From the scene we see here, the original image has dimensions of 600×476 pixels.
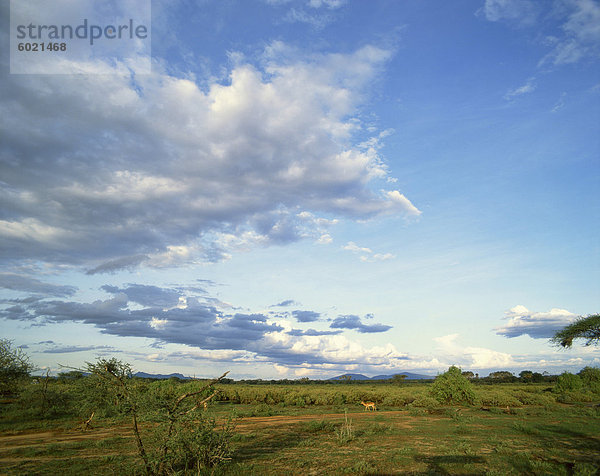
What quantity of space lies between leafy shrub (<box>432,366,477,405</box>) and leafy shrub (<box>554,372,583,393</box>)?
15.6 meters

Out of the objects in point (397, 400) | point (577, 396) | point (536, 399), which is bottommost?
point (577, 396)

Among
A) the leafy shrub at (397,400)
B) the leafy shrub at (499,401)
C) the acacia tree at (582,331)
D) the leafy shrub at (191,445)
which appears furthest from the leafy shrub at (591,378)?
the leafy shrub at (191,445)

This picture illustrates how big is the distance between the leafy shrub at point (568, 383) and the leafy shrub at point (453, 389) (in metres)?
15.6

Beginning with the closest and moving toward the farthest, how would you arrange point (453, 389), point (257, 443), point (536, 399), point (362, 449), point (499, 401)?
point (362, 449), point (257, 443), point (453, 389), point (499, 401), point (536, 399)

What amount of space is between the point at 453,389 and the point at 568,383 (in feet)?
58.8

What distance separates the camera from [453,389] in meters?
33.4

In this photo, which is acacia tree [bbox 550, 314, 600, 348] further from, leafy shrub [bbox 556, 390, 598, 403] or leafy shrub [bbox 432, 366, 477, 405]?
leafy shrub [bbox 556, 390, 598, 403]

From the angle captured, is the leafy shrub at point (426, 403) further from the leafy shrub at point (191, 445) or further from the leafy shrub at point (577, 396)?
the leafy shrub at point (191, 445)

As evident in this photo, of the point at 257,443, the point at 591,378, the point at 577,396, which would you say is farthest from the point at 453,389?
the point at 257,443

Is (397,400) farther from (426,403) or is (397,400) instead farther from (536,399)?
(536,399)

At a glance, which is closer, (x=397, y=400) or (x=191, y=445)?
(x=191, y=445)

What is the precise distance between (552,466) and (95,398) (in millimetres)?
14262

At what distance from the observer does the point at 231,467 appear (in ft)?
38.5

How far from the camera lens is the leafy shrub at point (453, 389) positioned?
33.2 meters
